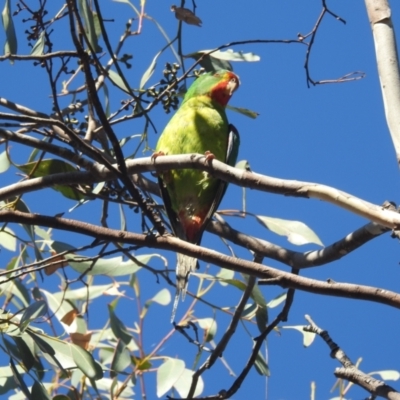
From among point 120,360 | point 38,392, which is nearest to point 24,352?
point 38,392

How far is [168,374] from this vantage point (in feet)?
10.6

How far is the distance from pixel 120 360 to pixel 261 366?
0.59 metres

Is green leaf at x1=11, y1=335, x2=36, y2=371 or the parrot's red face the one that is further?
the parrot's red face

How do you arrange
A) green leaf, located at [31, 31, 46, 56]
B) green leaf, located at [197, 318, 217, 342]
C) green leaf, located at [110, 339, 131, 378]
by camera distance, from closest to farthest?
green leaf, located at [31, 31, 46, 56] < green leaf, located at [110, 339, 131, 378] < green leaf, located at [197, 318, 217, 342]

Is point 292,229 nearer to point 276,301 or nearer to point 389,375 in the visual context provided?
point 276,301

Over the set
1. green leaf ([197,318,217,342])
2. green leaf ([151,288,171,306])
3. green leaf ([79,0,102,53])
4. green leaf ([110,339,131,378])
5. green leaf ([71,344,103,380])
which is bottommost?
green leaf ([71,344,103,380])

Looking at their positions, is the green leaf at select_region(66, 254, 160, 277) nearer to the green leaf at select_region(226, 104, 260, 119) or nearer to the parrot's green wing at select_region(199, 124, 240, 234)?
the parrot's green wing at select_region(199, 124, 240, 234)

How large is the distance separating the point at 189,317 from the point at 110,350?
427 millimetres

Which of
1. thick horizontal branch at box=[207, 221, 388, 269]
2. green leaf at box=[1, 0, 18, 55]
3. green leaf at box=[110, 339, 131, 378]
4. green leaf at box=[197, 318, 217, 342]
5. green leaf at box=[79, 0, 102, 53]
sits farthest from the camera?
green leaf at box=[197, 318, 217, 342]

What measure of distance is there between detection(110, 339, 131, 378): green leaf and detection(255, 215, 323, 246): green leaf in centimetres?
78

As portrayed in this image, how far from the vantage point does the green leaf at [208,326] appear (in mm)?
3420

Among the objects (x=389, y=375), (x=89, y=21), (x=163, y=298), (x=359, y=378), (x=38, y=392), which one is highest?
(x=89, y=21)

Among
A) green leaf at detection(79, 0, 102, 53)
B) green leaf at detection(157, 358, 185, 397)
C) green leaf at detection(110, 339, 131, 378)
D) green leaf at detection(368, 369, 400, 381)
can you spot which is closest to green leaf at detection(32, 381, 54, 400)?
green leaf at detection(110, 339, 131, 378)

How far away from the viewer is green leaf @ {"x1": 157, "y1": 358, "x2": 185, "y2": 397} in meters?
3.16
